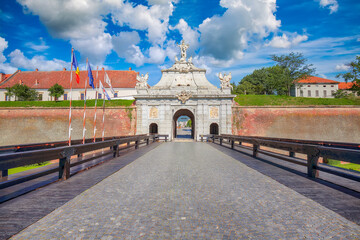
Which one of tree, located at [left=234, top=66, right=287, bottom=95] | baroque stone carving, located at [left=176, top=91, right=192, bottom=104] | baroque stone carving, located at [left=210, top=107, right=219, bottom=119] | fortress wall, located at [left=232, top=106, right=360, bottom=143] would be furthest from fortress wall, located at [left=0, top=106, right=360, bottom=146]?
tree, located at [left=234, top=66, right=287, bottom=95]

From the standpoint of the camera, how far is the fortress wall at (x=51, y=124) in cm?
3083

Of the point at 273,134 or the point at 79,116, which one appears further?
the point at 79,116

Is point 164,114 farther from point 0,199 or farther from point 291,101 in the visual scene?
point 0,199

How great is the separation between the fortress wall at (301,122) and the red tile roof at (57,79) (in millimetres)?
27907

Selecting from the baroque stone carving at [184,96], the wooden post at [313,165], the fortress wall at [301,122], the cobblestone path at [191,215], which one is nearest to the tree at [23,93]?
the baroque stone carving at [184,96]

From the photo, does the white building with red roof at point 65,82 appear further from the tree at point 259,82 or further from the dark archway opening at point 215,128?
the tree at point 259,82

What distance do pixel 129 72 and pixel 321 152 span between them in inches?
1957

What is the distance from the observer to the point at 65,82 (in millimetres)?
47594

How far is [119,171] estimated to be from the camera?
7.03 m

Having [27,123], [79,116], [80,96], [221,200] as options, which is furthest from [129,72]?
[221,200]

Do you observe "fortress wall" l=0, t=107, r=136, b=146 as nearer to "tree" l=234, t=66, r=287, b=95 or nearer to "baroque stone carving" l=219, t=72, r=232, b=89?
"baroque stone carving" l=219, t=72, r=232, b=89

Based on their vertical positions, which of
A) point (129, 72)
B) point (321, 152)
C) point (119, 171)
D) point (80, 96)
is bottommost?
point (119, 171)

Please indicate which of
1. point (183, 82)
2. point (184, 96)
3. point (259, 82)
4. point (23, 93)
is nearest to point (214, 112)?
point (184, 96)

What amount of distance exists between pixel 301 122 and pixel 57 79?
52.9 meters
